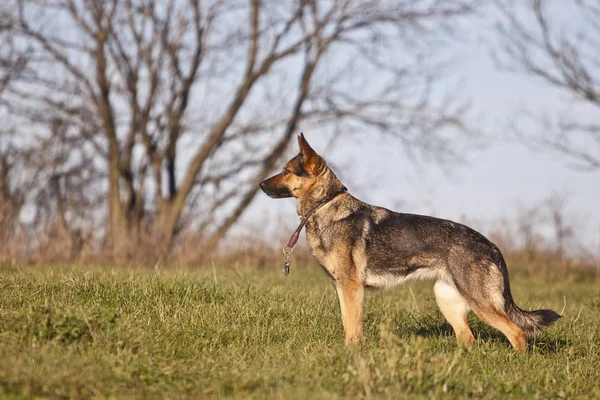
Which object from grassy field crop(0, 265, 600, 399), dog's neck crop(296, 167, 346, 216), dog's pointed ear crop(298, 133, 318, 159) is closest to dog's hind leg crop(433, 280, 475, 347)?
grassy field crop(0, 265, 600, 399)

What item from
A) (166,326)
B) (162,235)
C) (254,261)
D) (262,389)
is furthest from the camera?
(162,235)

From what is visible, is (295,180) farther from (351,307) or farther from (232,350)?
(232,350)

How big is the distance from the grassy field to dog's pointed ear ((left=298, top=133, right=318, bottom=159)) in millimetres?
1587

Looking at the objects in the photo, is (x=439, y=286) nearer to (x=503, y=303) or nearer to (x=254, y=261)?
(x=503, y=303)

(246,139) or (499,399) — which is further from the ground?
(246,139)

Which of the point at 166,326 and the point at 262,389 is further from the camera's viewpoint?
the point at 166,326

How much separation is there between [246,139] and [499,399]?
14.8 metres

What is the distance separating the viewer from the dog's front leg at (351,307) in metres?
6.52

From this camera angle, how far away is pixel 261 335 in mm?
6176

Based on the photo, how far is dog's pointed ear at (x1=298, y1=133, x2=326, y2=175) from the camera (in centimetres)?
696

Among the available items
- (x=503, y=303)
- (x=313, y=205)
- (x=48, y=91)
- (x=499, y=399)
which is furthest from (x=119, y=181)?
(x=499, y=399)

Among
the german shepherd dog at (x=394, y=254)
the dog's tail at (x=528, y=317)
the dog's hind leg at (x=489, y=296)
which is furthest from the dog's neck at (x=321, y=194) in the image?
the dog's tail at (x=528, y=317)

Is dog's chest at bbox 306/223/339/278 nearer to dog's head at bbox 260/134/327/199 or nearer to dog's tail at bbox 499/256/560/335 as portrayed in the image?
dog's head at bbox 260/134/327/199

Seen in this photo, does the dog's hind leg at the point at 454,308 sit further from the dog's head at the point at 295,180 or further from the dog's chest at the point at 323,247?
the dog's head at the point at 295,180
